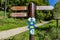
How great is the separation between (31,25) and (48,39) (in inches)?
122

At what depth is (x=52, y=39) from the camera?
8938 millimetres

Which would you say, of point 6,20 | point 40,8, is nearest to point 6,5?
point 6,20

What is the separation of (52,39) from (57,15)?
2676 mm

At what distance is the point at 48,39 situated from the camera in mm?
8758

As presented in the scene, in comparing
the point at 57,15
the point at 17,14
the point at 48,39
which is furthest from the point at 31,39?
the point at 57,15

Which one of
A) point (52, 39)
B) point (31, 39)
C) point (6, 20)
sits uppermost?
point (31, 39)

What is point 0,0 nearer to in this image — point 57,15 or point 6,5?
point 6,5

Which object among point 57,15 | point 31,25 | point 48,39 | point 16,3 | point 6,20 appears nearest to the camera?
point 31,25

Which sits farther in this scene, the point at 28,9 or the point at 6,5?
the point at 6,5

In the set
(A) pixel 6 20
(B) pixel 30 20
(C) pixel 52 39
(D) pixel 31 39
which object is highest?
(B) pixel 30 20

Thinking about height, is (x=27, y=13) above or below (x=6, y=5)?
above

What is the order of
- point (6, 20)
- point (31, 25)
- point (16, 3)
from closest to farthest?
point (31, 25), point (6, 20), point (16, 3)

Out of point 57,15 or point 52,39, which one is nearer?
point 52,39

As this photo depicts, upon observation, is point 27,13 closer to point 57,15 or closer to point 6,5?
point 57,15
